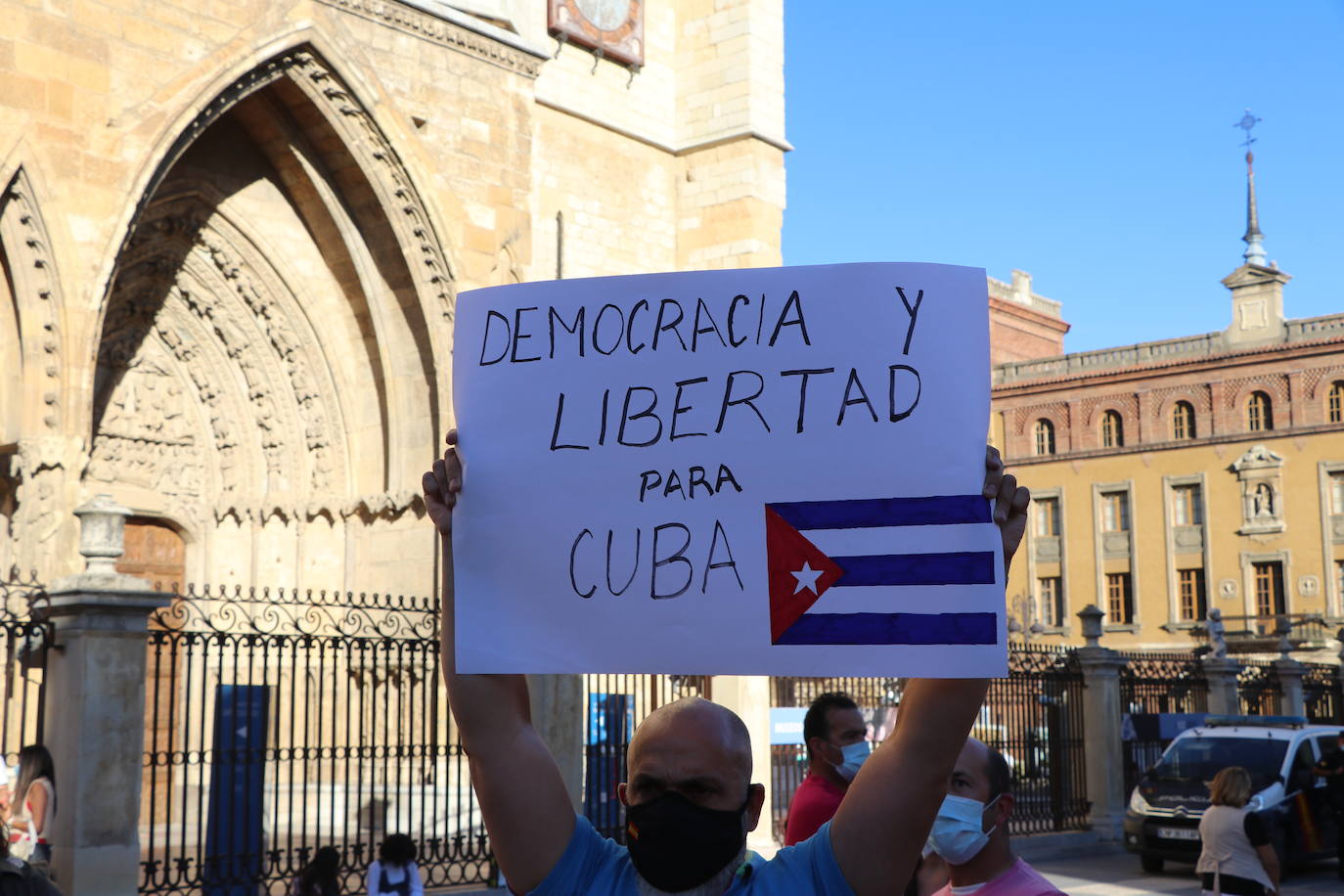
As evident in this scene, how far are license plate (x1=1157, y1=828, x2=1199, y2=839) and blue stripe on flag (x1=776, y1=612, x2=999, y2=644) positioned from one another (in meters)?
13.6

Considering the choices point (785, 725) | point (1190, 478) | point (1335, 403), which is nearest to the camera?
point (785, 725)

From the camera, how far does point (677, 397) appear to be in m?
2.58

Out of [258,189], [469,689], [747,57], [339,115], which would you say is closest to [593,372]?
[469,689]

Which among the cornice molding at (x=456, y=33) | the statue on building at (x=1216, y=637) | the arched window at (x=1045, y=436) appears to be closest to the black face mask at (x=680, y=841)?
the cornice molding at (x=456, y=33)

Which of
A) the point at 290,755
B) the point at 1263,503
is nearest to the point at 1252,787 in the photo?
the point at 290,755

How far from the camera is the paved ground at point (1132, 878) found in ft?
44.6

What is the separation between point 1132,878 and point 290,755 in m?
8.71

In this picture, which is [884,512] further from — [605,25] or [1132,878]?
[605,25]

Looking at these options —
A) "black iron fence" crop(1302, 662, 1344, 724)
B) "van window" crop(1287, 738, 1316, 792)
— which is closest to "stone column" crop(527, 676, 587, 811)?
"van window" crop(1287, 738, 1316, 792)

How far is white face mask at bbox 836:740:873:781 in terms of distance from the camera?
5055 millimetres

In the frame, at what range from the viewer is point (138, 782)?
9.27 m

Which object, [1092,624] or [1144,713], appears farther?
[1144,713]

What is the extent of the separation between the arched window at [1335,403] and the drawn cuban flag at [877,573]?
45.9 meters

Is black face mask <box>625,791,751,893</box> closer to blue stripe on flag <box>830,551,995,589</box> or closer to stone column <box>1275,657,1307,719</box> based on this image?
blue stripe on flag <box>830,551,995,589</box>
